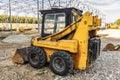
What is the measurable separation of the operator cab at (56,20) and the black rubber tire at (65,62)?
1009 millimetres

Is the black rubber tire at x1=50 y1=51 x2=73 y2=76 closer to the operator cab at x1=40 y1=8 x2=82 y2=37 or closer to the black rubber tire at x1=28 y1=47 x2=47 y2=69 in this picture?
the black rubber tire at x1=28 y1=47 x2=47 y2=69

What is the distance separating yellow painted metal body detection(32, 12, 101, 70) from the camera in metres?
5.97

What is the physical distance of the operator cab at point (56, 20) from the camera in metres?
6.61

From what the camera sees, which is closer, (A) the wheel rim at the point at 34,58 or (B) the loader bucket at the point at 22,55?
(A) the wheel rim at the point at 34,58

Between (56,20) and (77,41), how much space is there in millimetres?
1291

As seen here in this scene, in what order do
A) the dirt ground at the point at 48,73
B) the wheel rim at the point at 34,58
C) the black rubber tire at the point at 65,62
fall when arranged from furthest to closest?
the wheel rim at the point at 34,58 < the dirt ground at the point at 48,73 < the black rubber tire at the point at 65,62

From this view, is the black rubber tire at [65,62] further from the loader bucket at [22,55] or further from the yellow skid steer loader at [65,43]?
the loader bucket at [22,55]

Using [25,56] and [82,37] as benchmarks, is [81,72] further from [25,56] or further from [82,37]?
[25,56]

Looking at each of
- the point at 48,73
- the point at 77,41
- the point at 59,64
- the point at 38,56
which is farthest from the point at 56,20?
the point at 48,73

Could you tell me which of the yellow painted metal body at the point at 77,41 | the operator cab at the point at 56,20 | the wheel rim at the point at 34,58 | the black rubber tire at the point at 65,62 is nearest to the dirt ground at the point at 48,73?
the black rubber tire at the point at 65,62

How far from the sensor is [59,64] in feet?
21.2

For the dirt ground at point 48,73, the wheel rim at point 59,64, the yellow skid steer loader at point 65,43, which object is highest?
the yellow skid steer loader at point 65,43

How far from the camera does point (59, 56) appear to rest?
628cm

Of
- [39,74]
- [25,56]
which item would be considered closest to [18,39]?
[25,56]
